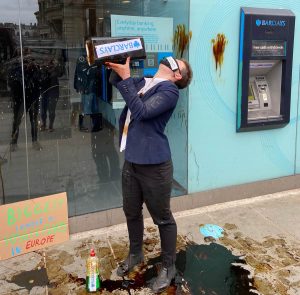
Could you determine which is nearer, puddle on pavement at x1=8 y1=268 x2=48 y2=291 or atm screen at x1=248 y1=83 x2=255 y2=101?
puddle on pavement at x1=8 y1=268 x2=48 y2=291

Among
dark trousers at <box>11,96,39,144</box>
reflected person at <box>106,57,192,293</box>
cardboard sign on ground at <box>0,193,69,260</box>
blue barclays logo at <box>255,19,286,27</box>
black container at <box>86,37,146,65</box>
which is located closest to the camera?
black container at <box>86,37,146,65</box>

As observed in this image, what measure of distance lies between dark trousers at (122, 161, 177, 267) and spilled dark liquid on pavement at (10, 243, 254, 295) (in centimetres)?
22

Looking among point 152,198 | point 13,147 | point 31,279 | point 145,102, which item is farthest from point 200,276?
point 13,147

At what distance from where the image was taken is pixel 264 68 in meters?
4.64

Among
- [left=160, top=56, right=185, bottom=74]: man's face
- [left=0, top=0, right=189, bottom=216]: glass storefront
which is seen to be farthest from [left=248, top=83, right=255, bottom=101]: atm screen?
[left=160, top=56, right=185, bottom=74]: man's face

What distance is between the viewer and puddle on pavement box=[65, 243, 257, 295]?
2.94 m

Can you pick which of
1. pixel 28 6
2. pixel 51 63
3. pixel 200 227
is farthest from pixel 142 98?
pixel 200 227

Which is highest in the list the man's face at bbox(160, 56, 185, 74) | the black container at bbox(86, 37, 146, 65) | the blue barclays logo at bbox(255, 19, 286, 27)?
the blue barclays logo at bbox(255, 19, 286, 27)

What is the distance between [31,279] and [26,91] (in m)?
1.64

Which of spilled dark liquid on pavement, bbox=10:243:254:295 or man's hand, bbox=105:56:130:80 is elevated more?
man's hand, bbox=105:56:130:80

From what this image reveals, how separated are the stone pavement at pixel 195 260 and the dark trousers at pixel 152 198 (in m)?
0.35

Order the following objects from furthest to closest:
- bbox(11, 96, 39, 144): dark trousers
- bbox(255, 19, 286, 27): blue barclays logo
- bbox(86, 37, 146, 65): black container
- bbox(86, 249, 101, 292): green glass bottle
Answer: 1. bbox(255, 19, 286, 27): blue barclays logo
2. bbox(11, 96, 39, 144): dark trousers
3. bbox(86, 249, 101, 292): green glass bottle
4. bbox(86, 37, 146, 65): black container

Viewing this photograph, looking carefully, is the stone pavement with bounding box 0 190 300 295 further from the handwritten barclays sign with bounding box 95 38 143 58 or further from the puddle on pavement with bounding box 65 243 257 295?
the handwritten barclays sign with bounding box 95 38 143 58

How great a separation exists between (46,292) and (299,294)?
191cm
